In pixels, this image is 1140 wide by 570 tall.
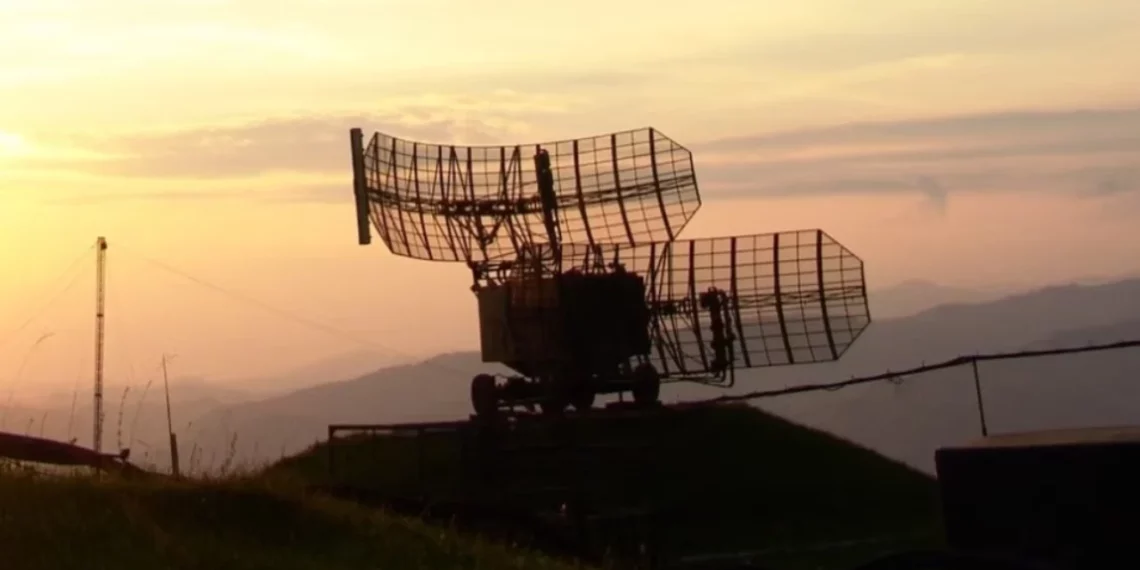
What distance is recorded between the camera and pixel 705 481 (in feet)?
78.8

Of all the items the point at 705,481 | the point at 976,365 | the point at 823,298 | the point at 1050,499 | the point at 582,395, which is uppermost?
the point at 823,298

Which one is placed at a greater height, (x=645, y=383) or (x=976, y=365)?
(x=645, y=383)

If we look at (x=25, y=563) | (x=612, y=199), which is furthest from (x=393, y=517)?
(x=612, y=199)

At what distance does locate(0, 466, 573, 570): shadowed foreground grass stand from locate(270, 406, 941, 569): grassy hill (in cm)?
645

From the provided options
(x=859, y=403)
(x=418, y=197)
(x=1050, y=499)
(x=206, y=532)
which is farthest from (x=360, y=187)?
(x=859, y=403)

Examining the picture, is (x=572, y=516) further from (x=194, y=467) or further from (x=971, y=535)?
(x=971, y=535)

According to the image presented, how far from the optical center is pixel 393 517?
12.2 meters

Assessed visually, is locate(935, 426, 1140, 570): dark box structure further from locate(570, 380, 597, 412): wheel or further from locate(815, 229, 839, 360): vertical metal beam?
locate(570, 380, 597, 412): wheel

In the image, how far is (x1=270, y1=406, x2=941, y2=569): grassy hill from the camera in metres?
20.5

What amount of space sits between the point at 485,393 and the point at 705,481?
437 cm

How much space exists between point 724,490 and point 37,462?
13.2 meters

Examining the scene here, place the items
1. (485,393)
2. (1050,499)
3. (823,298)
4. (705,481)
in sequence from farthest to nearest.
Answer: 1. (485,393)
2. (823,298)
3. (705,481)
4. (1050,499)

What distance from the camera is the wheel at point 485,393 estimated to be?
26391 mm

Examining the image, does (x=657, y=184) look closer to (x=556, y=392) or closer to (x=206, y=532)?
(x=556, y=392)
